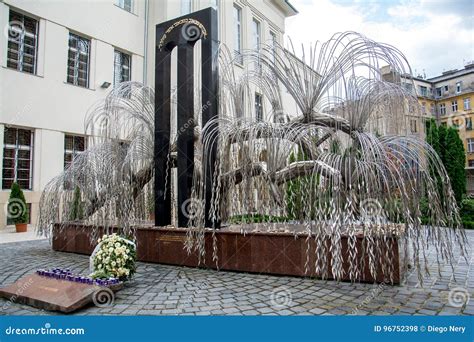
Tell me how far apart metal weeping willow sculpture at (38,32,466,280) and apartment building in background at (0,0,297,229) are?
12.8 feet

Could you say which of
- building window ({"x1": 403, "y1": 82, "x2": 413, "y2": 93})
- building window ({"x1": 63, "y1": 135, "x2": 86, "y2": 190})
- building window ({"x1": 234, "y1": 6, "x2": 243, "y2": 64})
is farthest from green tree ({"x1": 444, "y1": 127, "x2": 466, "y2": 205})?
building window ({"x1": 63, "y1": 135, "x2": 86, "y2": 190})

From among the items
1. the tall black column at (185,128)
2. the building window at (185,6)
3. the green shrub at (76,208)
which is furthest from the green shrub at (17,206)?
the building window at (185,6)

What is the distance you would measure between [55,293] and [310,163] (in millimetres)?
3700

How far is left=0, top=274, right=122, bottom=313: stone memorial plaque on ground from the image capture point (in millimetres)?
3736

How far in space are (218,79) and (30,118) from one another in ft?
26.7

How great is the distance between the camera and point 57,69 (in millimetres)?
12336

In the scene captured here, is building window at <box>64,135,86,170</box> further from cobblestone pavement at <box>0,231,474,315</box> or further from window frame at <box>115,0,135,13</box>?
cobblestone pavement at <box>0,231,474,315</box>

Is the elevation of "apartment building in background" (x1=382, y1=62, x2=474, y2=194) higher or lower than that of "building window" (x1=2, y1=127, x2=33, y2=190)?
higher

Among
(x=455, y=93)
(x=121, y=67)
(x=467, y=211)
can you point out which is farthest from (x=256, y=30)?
(x=455, y=93)

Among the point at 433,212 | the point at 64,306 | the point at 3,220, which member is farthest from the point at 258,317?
the point at 3,220

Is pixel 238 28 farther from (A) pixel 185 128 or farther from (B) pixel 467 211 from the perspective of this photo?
(A) pixel 185 128

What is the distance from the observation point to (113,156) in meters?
6.88

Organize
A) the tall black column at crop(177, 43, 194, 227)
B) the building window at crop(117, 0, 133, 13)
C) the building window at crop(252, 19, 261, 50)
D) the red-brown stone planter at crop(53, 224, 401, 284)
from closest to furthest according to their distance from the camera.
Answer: the red-brown stone planter at crop(53, 224, 401, 284) < the tall black column at crop(177, 43, 194, 227) < the building window at crop(117, 0, 133, 13) < the building window at crop(252, 19, 261, 50)

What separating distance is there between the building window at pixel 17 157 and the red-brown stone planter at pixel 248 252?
7.34 metres
